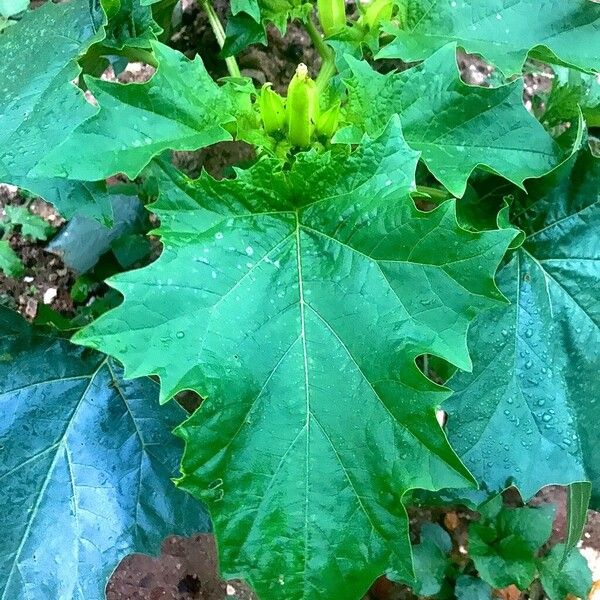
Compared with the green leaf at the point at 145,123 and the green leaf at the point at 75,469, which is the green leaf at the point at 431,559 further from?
the green leaf at the point at 145,123

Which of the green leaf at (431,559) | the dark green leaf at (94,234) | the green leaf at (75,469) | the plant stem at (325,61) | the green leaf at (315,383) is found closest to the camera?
the green leaf at (315,383)

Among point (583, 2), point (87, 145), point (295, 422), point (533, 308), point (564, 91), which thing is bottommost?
point (533, 308)

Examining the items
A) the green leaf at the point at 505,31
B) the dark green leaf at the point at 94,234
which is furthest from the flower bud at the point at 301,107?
the dark green leaf at the point at 94,234

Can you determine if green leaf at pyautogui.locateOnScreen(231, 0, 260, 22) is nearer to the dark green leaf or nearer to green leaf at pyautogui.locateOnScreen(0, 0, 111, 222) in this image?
green leaf at pyautogui.locateOnScreen(0, 0, 111, 222)

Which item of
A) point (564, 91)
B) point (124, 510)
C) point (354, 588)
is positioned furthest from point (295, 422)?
point (564, 91)

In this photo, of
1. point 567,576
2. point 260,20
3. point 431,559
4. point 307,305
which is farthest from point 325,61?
point 567,576

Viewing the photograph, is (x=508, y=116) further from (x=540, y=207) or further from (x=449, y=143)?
(x=540, y=207)
